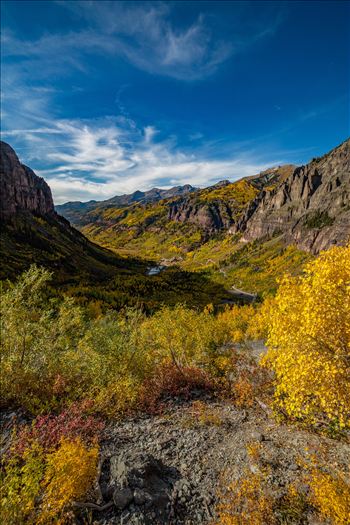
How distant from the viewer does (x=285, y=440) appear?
21.2 meters

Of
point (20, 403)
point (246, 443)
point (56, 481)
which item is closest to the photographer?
point (56, 481)

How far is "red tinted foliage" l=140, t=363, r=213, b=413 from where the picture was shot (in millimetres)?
27847

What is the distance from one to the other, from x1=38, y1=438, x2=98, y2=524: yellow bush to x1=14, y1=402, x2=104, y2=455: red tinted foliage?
12.5 feet

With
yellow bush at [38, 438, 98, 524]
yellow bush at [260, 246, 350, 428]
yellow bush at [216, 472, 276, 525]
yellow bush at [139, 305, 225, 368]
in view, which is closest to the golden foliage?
yellow bush at [38, 438, 98, 524]

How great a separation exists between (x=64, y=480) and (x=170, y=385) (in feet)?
64.3

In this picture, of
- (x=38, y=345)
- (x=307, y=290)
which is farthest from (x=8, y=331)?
(x=307, y=290)

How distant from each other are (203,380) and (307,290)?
23896 mm

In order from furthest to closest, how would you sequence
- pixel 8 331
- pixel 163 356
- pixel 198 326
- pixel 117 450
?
pixel 198 326 < pixel 163 356 < pixel 8 331 < pixel 117 450

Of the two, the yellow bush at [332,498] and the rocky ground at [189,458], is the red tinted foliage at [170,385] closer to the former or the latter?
the rocky ground at [189,458]

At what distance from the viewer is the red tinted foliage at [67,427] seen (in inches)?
724

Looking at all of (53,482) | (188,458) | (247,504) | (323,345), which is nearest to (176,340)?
(188,458)

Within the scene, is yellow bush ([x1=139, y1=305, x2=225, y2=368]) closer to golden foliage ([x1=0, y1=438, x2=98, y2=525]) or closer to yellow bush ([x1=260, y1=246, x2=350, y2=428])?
golden foliage ([x1=0, y1=438, x2=98, y2=525])

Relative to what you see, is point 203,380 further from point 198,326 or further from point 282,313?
point 282,313

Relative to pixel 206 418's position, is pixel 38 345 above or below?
above
